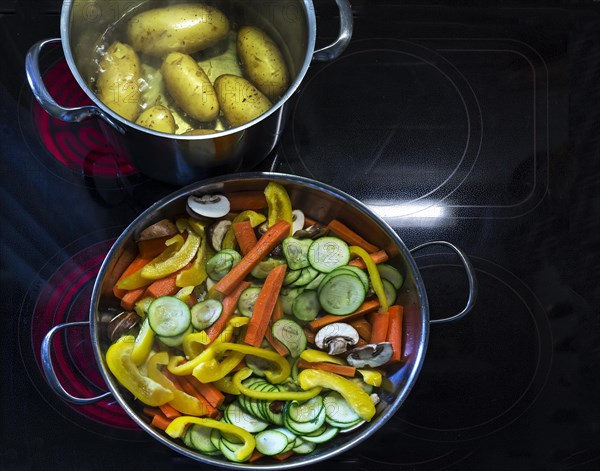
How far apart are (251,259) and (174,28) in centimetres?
49

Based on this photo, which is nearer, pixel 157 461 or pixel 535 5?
pixel 157 461


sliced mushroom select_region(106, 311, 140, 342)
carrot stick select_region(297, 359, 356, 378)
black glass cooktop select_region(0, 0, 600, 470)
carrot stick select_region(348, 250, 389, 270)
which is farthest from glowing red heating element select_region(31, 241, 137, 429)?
carrot stick select_region(348, 250, 389, 270)

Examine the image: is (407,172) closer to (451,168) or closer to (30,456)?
(451,168)

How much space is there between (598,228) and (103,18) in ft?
3.81

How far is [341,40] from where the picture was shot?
1.41 m

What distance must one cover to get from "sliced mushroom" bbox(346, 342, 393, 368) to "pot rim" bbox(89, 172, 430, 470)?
0.19ft

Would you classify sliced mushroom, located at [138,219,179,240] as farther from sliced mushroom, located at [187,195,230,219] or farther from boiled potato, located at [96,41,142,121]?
boiled potato, located at [96,41,142,121]

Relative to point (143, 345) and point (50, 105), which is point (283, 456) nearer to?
point (143, 345)

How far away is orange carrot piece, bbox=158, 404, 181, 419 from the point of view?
4.77ft

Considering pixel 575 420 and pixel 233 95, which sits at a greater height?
pixel 233 95

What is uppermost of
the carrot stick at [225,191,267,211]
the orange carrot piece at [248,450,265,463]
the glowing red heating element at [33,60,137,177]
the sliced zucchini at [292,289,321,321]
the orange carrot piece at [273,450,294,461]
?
the glowing red heating element at [33,60,137,177]

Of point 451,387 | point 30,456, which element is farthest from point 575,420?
point 30,456

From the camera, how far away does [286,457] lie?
4.88 feet

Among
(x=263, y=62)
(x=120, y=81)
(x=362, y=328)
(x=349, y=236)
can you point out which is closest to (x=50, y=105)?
(x=120, y=81)
